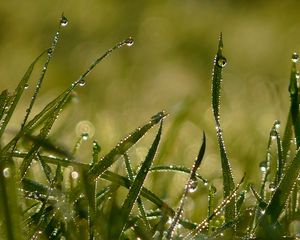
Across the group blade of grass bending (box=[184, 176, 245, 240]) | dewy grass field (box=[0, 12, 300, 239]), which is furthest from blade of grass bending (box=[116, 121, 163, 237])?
blade of grass bending (box=[184, 176, 245, 240])

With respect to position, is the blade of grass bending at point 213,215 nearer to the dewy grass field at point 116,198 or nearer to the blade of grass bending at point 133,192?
the dewy grass field at point 116,198

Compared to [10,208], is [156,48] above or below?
above

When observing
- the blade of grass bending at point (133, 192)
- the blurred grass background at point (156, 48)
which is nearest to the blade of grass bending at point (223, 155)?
the blade of grass bending at point (133, 192)

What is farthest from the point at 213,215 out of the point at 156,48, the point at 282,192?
the point at 156,48

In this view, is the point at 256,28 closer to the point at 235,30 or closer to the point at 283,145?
the point at 235,30

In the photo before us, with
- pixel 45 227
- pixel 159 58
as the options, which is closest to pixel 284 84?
pixel 159 58

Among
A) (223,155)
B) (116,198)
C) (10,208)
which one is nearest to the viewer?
(10,208)

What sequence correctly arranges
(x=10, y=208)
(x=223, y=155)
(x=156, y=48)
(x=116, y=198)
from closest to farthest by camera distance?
(x=10, y=208), (x=116, y=198), (x=223, y=155), (x=156, y=48)

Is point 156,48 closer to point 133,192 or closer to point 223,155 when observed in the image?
point 223,155
